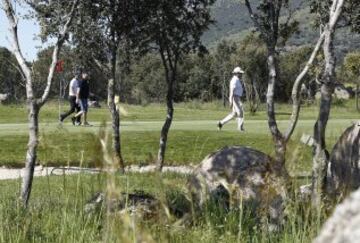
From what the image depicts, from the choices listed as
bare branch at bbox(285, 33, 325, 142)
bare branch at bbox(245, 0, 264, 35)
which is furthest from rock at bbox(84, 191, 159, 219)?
bare branch at bbox(245, 0, 264, 35)

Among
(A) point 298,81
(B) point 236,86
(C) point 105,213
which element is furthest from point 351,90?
(C) point 105,213

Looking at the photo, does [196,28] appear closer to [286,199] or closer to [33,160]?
[33,160]

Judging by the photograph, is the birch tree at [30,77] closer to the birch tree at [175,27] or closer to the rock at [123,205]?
the rock at [123,205]

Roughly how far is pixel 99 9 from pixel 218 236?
455 inches

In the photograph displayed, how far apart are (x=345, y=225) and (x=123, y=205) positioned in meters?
3.06

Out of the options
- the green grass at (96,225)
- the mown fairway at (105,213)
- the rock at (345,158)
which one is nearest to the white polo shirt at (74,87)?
the mown fairway at (105,213)

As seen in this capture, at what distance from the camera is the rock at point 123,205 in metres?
1.81

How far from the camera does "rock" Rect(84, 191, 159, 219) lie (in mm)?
1808

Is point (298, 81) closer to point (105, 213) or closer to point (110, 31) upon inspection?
point (110, 31)

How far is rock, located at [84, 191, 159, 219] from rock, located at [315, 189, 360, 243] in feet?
2.04

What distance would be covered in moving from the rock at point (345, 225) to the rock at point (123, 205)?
62 centimetres

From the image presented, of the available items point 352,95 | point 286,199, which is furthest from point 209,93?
point 286,199

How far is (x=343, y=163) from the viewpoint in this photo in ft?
35.1

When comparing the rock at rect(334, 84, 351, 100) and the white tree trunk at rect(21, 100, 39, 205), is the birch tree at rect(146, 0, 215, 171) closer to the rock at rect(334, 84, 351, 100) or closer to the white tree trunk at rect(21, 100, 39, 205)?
the white tree trunk at rect(21, 100, 39, 205)
